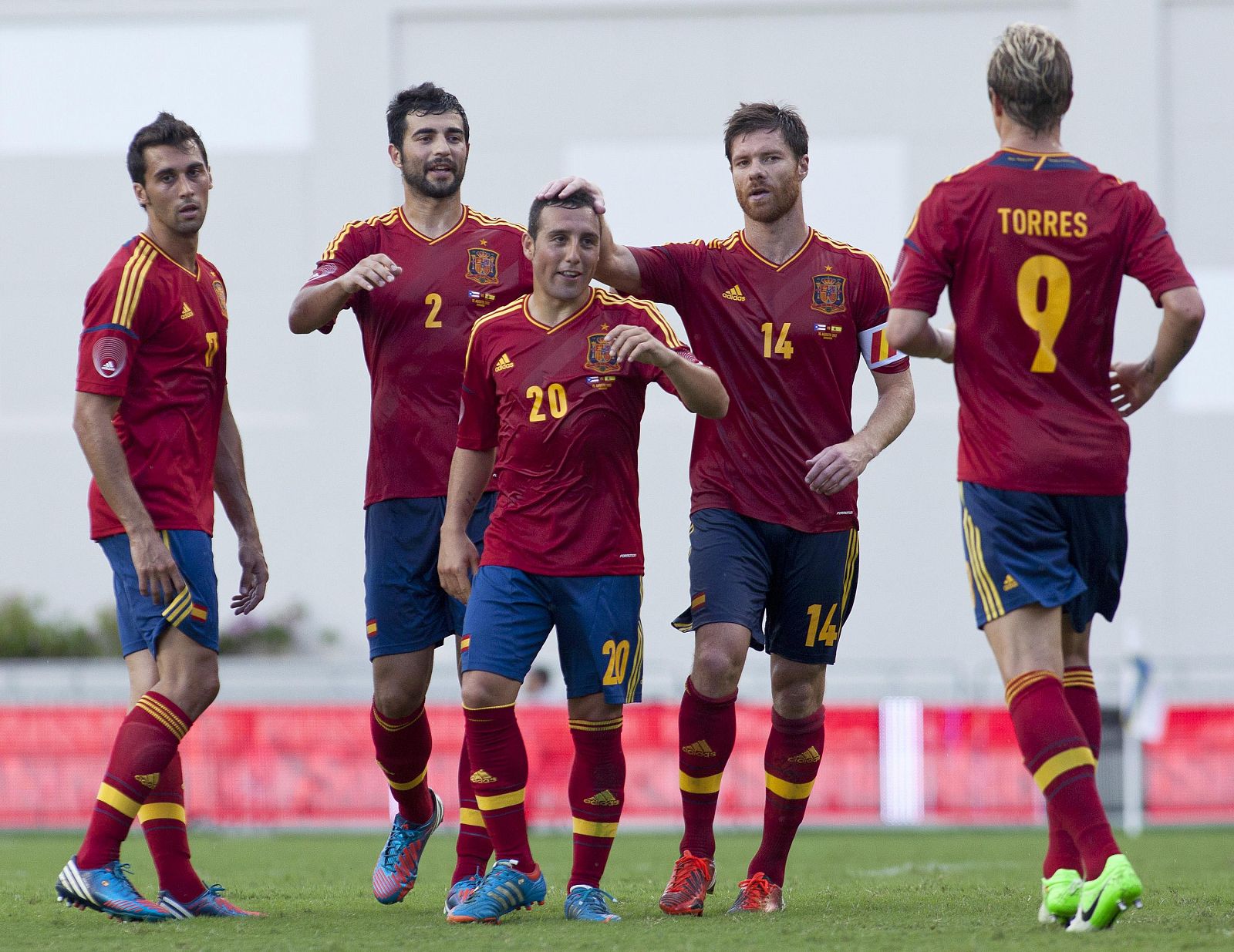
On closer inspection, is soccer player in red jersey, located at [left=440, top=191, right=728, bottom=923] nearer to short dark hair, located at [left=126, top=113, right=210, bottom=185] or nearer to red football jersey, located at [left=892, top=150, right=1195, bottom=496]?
red football jersey, located at [left=892, top=150, right=1195, bottom=496]

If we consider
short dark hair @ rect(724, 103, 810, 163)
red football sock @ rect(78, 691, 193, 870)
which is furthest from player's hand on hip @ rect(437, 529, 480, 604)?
short dark hair @ rect(724, 103, 810, 163)

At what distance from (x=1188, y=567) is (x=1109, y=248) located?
59.6 ft

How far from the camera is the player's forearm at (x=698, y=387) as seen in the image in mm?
5152

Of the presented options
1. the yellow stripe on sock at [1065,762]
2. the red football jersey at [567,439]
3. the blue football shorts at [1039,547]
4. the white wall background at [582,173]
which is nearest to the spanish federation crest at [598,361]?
the red football jersey at [567,439]

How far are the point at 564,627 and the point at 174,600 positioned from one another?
1.35 metres

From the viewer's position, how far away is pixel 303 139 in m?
22.3

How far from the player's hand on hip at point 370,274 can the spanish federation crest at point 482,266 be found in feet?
1.44

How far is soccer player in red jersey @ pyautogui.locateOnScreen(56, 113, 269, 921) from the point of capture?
17.9ft

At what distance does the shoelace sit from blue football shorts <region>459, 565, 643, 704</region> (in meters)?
0.65

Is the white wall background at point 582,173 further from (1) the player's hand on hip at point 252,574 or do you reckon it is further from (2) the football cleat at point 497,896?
(2) the football cleat at point 497,896

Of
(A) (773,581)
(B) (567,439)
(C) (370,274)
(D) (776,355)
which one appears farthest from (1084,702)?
(C) (370,274)

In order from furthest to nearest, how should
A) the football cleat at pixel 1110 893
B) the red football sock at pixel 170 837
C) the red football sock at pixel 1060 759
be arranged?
the red football sock at pixel 170 837 → the red football sock at pixel 1060 759 → the football cleat at pixel 1110 893

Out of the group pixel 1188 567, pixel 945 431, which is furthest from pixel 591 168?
pixel 1188 567

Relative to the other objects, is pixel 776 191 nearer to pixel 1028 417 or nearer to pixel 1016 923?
pixel 1028 417
